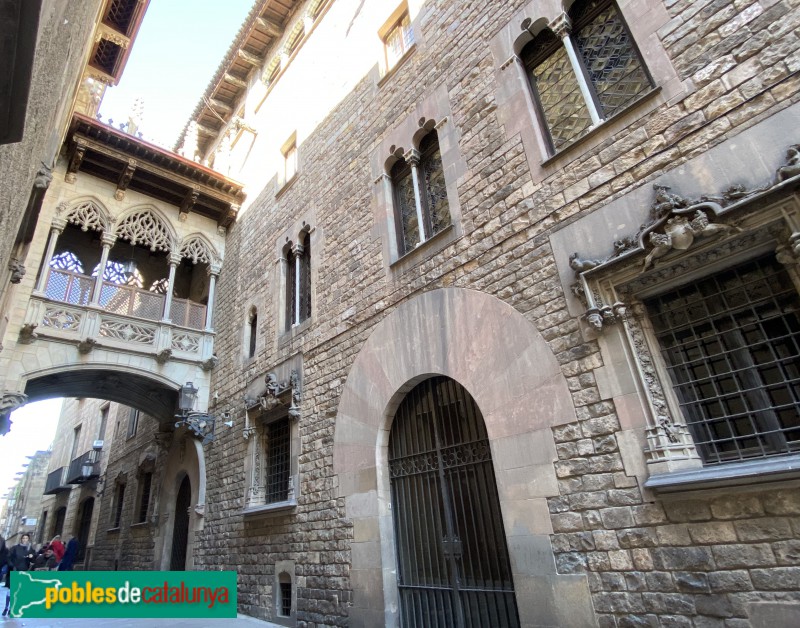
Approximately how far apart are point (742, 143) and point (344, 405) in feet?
16.3

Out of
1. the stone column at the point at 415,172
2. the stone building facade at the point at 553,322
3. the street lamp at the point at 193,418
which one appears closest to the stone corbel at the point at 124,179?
the street lamp at the point at 193,418

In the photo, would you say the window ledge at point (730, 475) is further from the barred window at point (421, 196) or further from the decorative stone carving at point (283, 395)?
the decorative stone carving at point (283, 395)

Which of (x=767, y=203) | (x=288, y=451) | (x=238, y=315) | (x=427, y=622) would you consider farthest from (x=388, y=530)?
(x=238, y=315)

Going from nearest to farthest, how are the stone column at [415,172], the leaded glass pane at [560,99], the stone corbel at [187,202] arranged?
1. the leaded glass pane at [560,99]
2. the stone column at [415,172]
3. the stone corbel at [187,202]

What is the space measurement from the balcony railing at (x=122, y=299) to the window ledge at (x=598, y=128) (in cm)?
871

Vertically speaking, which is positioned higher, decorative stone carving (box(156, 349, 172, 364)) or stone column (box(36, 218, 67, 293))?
stone column (box(36, 218, 67, 293))

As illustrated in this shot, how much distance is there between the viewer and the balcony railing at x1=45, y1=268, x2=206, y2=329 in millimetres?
8953

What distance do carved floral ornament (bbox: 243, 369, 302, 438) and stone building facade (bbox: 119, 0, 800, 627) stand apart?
1.8 inches

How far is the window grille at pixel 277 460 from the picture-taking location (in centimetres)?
750

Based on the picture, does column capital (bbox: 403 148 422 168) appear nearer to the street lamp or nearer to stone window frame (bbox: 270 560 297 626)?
stone window frame (bbox: 270 560 297 626)

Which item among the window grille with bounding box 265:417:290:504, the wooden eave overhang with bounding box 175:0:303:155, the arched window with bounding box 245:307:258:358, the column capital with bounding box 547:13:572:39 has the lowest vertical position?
the window grille with bounding box 265:417:290:504

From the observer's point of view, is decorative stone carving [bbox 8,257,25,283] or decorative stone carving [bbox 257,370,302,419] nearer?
decorative stone carving [bbox 8,257,25,283]

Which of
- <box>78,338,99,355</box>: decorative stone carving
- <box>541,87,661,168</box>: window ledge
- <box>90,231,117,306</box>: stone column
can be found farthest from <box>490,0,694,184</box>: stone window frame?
<box>90,231,117,306</box>: stone column

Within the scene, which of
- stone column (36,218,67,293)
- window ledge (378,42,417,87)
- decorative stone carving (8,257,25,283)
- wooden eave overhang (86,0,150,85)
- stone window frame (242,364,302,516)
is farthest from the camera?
wooden eave overhang (86,0,150,85)
